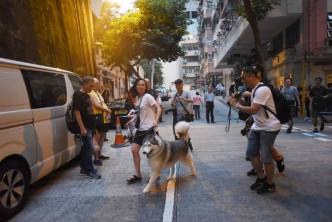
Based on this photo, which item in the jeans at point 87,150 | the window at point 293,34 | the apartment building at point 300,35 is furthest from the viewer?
the window at point 293,34

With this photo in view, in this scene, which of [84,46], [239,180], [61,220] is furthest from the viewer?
[84,46]

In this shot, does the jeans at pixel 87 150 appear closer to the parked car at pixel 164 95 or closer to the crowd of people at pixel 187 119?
the crowd of people at pixel 187 119

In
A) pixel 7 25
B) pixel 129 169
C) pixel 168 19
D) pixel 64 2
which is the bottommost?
pixel 129 169

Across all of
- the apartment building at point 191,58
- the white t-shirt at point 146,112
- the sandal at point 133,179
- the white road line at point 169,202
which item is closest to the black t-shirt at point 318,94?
the white road line at point 169,202

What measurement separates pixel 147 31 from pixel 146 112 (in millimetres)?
16913

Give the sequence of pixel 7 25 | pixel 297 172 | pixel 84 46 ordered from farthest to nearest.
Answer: pixel 84 46 < pixel 7 25 < pixel 297 172

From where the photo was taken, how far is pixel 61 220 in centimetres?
322

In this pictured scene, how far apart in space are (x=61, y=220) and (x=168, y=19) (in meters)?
19.2

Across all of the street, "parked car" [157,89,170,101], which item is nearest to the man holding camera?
the street

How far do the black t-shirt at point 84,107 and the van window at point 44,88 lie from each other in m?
0.45

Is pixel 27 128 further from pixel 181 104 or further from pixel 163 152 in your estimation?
pixel 181 104

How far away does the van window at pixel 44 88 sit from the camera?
12.9 feet

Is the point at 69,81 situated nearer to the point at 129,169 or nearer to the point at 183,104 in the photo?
the point at 129,169

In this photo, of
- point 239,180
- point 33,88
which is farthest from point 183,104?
point 33,88
